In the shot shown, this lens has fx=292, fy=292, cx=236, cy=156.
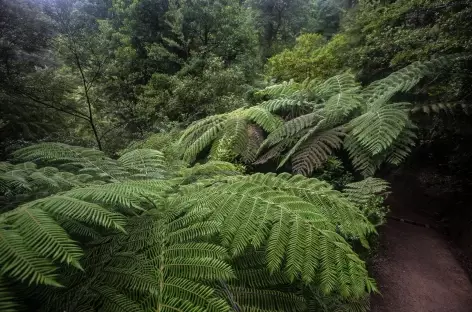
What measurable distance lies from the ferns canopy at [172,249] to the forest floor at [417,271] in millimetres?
2804

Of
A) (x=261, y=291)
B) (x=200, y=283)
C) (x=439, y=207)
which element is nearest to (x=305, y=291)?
(x=261, y=291)

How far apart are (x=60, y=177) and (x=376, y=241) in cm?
416

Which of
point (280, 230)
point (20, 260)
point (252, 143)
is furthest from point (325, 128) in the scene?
point (20, 260)

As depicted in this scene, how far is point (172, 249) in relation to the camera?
4.17ft

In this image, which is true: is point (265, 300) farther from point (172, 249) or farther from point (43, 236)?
point (43, 236)

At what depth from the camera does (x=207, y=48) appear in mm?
8656

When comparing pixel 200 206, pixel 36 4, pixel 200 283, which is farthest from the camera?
pixel 36 4

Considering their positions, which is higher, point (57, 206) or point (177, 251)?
point (57, 206)

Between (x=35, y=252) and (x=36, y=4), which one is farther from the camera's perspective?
(x=36, y=4)

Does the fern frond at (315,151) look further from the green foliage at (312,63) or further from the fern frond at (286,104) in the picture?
the green foliage at (312,63)

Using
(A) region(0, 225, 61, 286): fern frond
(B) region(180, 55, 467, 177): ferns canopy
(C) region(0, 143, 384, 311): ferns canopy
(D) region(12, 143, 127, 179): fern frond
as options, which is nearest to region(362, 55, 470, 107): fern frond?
(B) region(180, 55, 467, 177): ferns canopy

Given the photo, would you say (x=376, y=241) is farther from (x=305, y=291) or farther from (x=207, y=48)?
(x=207, y=48)

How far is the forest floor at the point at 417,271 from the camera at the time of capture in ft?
12.3

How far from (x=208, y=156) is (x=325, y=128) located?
159 centimetres
